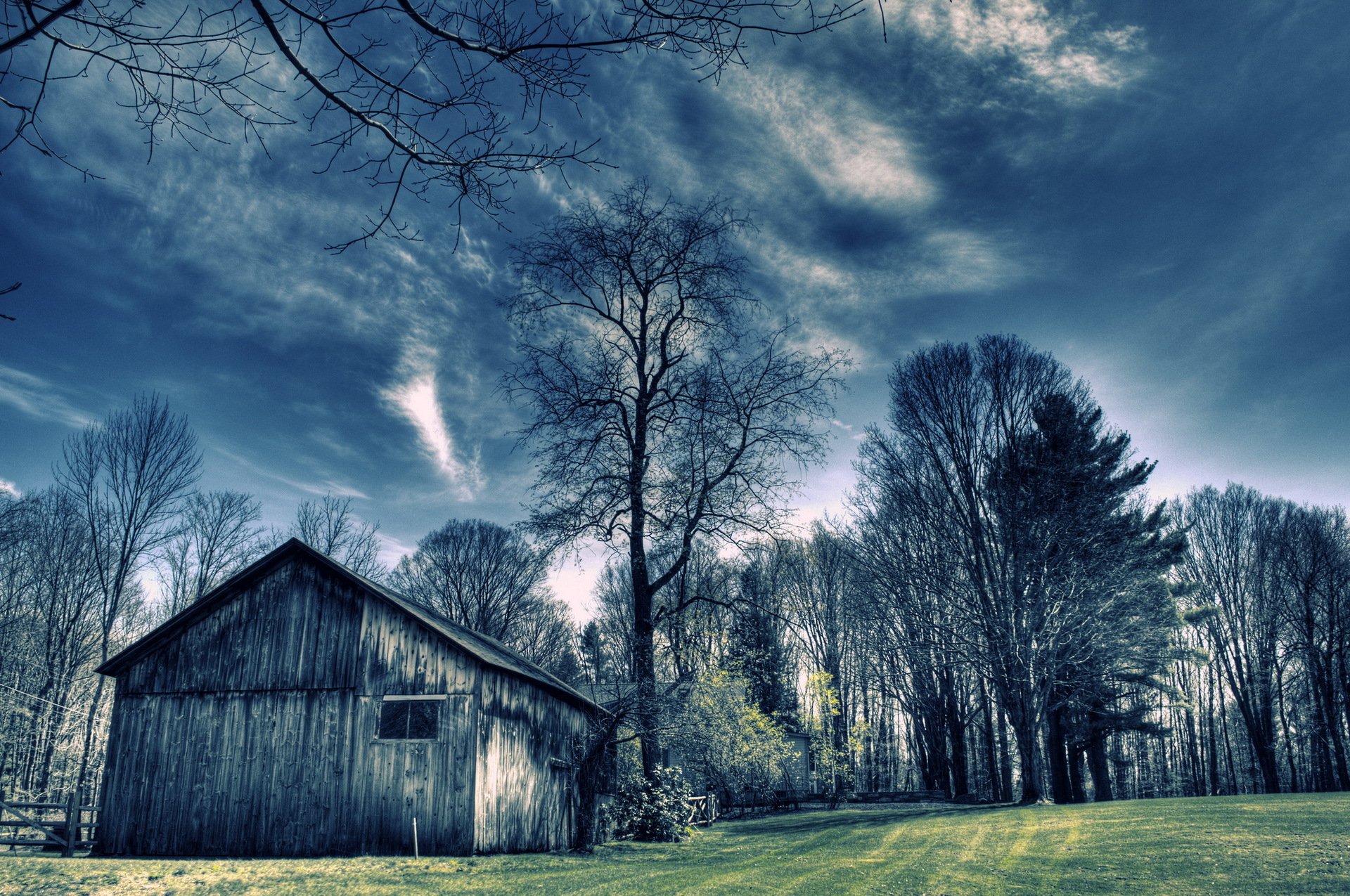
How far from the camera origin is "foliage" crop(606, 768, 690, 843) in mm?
17812

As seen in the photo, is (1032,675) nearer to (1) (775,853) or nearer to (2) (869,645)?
(1) (775,853)

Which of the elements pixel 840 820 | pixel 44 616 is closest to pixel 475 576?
pixel 44 616

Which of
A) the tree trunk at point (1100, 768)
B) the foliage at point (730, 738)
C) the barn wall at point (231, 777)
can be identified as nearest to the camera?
the barn wall at point (231, 777)

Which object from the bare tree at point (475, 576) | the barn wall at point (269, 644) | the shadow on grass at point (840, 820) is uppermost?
the bare tree at point (475, 576)

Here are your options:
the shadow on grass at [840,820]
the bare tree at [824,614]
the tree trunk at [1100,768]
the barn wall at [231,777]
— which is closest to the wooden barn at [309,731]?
the barn wall at [231,777]

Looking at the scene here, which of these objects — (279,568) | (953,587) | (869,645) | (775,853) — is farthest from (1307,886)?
(869,645)

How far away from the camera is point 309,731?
48.9 ft

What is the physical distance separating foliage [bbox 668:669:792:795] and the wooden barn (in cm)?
632

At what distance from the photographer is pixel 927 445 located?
23.3 metres

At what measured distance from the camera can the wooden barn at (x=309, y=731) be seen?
14344 mm

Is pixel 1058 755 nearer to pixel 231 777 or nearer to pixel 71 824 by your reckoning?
pixel 231 777

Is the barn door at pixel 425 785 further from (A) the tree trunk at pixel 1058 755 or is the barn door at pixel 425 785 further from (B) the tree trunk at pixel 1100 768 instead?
(B) the tree trunk at pixel 1100 768

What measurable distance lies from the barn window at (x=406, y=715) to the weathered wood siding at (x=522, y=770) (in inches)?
43.3

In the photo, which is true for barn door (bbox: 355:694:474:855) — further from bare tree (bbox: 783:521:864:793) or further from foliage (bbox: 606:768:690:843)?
bare tree (bbox: 783:521:864:793)
